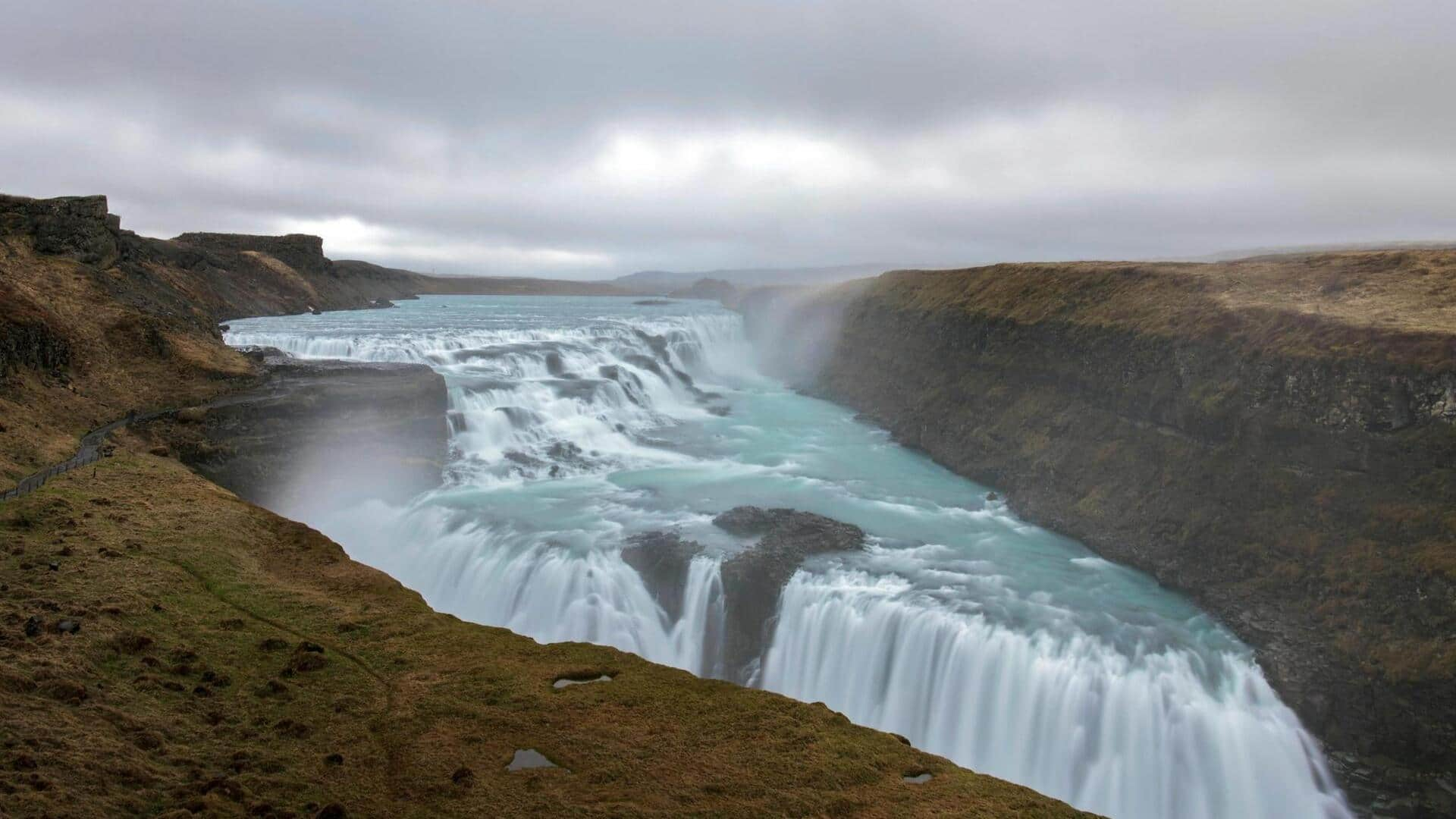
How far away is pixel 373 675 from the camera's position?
1022cm

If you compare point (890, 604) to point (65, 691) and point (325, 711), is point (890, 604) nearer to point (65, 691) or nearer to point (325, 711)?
point (325, 711)

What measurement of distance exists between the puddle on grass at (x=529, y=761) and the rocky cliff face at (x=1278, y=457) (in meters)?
15.2

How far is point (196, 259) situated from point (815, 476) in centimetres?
6574

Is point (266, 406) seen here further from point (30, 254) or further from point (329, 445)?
point (30, 254)

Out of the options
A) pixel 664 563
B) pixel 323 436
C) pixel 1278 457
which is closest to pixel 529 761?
pixel 664 563

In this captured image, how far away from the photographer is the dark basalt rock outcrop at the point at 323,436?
25141mm

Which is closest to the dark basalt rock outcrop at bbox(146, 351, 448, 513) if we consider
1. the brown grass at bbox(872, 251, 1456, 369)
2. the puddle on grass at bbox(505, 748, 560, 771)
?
the puddle on grass at bbox(505, 748, 560, 771)

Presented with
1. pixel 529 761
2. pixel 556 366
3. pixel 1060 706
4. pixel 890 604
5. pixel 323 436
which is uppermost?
pixel 556 366

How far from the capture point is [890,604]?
18.9m

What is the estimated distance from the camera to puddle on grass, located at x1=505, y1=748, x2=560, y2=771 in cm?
841

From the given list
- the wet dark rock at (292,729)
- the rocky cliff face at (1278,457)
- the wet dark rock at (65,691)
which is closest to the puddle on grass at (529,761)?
the wet dark rock at (292,729)

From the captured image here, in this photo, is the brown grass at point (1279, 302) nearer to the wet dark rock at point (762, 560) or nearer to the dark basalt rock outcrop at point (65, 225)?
the wet dark rock at point (762, 560)

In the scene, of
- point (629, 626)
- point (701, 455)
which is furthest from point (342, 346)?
point (629, 626)

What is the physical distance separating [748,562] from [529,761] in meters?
12.2
